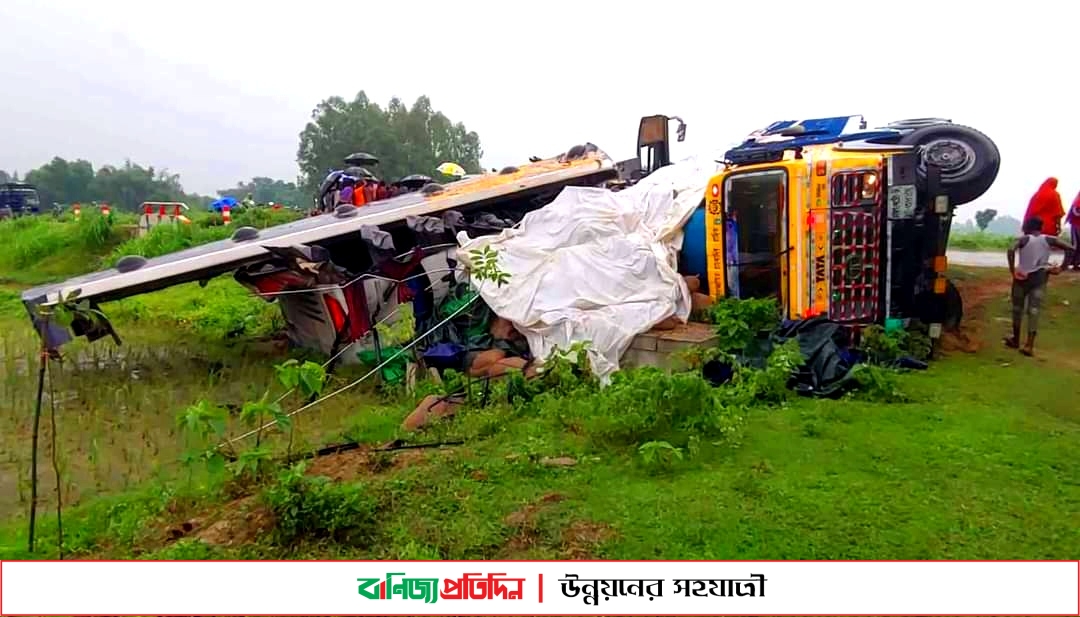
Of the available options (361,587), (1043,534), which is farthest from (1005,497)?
(361,587)

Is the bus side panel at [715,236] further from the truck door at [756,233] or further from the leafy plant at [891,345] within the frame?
the leafy plant at [891,345]

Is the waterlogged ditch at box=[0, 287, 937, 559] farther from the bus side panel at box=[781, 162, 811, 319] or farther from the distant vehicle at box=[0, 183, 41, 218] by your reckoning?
the distant vehicle at box=[0, 183, 41, 218]

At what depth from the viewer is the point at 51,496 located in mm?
4742

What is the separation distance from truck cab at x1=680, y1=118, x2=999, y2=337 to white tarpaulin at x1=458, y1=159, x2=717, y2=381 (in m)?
0.70

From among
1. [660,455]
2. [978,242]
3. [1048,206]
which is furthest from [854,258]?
[978,242]

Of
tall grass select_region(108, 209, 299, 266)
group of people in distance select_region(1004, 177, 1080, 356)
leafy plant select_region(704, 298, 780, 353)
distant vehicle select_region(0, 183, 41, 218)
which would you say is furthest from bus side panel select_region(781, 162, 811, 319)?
distant vehicle select_region(0, 183, 41, 218)

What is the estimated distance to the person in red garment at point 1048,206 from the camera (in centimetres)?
898

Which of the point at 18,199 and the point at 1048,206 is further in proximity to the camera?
the point at 18,199

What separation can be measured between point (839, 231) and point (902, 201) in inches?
21.2

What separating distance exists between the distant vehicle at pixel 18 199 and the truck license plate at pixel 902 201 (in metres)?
32.4

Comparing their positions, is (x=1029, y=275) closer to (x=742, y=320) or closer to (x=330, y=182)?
(x=742, y=320)

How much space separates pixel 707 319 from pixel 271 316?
249 inches

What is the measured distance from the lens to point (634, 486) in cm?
381

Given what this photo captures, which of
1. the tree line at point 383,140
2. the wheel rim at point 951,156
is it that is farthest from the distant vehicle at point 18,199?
the wheel rim at point 951,156
